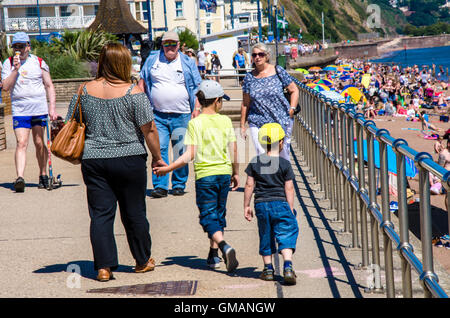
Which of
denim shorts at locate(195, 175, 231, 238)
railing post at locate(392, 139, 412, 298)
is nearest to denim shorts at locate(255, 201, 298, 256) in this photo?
denim shorts at locate(195, 175, 231, 238)

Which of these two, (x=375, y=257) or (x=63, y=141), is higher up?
(x=63, y=141)

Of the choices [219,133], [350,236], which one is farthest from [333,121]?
[219,133]

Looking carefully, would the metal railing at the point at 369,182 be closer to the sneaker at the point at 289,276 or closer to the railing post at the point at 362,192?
the railing post at the point at 362,192

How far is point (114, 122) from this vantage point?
17.3 feet

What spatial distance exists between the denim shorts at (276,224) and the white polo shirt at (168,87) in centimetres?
339

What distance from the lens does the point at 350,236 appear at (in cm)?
662

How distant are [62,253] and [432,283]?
3.57 meters

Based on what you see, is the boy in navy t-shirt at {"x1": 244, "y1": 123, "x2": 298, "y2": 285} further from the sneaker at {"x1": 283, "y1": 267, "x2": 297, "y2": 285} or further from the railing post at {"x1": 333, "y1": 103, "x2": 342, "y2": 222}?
the railing post at {"x1": 333, "y1": 103, "x2": 342, "y2": 222}

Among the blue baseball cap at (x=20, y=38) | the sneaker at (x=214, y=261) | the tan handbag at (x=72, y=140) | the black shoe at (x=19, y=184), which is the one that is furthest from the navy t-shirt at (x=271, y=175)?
the black shoe at (x=19, y=184)

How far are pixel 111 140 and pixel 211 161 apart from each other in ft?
2.58

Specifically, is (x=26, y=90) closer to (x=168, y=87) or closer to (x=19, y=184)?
(x=19, y=184)

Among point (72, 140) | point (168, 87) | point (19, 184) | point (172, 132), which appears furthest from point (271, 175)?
point (19, 184)

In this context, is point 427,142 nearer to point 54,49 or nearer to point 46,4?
point 54,49

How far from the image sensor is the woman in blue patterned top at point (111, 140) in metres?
5.24
